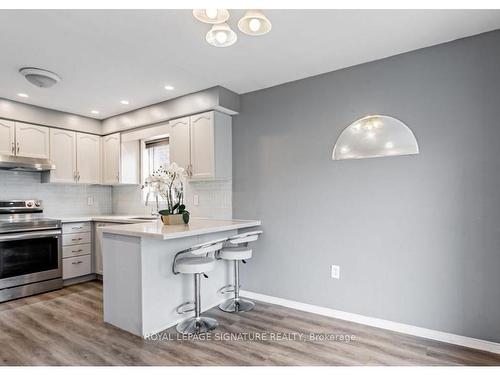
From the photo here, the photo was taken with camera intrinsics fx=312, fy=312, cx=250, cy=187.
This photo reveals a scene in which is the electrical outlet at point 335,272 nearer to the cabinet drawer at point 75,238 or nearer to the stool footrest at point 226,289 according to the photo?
the stool footrest at point 226,289

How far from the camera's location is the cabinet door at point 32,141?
12.8 feet

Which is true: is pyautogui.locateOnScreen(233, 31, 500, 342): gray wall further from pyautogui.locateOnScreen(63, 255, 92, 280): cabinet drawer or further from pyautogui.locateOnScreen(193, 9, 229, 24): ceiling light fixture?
pyautogui.locateOnScreen(63, 255, 92, 280): cabinet drawer

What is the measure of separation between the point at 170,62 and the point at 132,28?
0.60 m

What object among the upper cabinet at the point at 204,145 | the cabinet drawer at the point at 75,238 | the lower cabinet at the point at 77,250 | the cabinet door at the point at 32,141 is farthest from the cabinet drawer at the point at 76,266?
the upper cabinet at the point at 204,145

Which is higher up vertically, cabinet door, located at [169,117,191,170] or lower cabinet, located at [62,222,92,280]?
cabinet door, located at [169,117,191,170]

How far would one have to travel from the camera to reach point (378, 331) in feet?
8.77

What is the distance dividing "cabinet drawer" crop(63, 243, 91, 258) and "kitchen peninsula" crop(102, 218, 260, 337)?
156cm

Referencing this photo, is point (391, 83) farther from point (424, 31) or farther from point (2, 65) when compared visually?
point (2, 65)

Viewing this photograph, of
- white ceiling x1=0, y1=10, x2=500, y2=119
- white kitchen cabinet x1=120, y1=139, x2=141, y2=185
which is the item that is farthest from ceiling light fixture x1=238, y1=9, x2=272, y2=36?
white kitchen cabinet x1=120, y1=139, x2=141, y2=185

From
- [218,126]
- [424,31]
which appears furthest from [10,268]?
[424,31]

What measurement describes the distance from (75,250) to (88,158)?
1.37m

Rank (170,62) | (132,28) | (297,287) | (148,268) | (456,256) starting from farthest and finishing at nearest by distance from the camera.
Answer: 1. (297,287)
2. (170,62)
3. (148,268)
4. (456,256)
5. (132,28)

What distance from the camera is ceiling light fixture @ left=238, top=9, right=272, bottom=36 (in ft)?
5.61

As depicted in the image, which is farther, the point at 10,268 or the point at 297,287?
the point at 10,268
